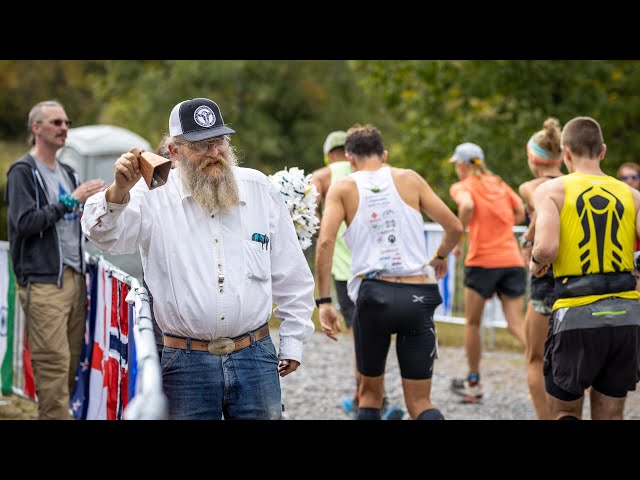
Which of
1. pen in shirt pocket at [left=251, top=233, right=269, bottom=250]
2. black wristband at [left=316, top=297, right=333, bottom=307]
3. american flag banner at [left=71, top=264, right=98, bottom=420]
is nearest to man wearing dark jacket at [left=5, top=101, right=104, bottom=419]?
american flag banner at [left=71, top=264, right=98, bottom=420]

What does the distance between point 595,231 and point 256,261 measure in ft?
6.97

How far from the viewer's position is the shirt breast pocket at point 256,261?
3953 mm

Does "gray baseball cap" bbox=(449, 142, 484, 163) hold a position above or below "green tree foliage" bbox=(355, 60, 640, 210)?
below

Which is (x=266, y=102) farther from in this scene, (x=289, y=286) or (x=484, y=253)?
(x=289, y=286)

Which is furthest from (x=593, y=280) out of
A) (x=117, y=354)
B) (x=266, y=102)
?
(x=266, y=102)

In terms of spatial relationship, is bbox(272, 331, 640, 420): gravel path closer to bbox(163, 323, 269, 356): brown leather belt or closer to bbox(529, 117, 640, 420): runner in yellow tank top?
bbox(529, 117, 640, 420): runner in yellow tank top

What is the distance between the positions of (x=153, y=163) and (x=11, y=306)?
15.9 ft

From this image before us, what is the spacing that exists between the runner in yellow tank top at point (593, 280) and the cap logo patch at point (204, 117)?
2108 mm

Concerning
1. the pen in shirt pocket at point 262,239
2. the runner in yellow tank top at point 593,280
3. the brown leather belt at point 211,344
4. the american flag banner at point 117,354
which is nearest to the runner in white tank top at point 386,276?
the runner in yellow tank top at point 593,280

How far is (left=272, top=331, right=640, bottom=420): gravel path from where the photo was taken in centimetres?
807

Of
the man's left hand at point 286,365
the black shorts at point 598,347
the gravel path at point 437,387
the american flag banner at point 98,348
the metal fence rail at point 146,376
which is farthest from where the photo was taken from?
the gravel path at point 437,387

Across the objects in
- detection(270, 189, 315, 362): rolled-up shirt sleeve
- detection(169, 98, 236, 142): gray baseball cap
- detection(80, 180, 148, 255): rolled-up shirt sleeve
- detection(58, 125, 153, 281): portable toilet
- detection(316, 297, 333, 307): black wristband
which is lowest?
detection(316, 297, 333, 307): black wristband

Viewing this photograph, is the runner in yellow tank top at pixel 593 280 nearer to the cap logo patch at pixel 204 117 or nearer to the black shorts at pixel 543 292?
the black shorts at pixel 543 292

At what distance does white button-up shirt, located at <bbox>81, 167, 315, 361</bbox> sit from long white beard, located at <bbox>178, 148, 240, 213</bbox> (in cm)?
4
